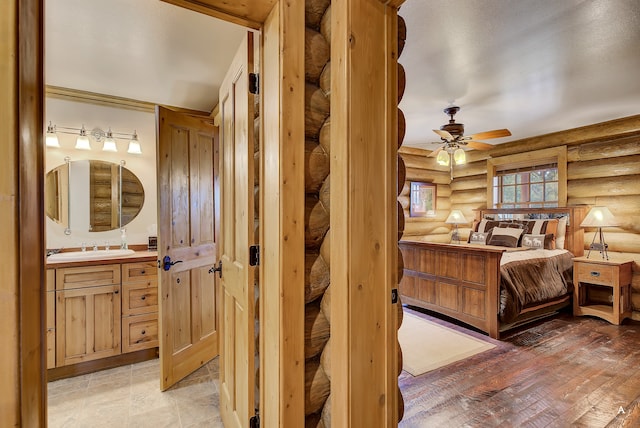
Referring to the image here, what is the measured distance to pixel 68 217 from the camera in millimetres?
3020

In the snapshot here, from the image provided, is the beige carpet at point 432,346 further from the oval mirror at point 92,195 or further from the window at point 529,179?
the oval mirror at point 92,195

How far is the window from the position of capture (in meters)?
4.76

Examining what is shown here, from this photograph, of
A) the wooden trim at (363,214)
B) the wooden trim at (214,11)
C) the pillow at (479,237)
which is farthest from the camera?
the pillow at (479,237)

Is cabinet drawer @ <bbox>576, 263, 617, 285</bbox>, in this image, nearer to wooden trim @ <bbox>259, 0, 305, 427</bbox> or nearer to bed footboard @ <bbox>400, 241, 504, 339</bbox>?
bed footboard @ <bbox>400, 241, 504, 339</bbox>

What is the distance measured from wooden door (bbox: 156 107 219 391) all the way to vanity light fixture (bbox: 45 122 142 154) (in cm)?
103

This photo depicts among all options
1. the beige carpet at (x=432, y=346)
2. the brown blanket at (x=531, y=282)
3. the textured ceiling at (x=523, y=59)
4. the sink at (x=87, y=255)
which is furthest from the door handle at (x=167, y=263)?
the brown blanket at (x=531, y=282)

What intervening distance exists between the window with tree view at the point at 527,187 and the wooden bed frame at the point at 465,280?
449 millimetres

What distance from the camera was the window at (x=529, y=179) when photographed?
476cm

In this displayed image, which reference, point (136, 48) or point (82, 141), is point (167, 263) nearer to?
point (136, 48)

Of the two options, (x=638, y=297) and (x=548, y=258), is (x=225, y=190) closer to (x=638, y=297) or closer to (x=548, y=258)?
(x=548, y=258)

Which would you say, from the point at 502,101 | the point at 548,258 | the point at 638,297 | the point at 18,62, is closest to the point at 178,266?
the point at 18,62

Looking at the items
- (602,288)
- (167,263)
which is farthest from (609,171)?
(167,263)

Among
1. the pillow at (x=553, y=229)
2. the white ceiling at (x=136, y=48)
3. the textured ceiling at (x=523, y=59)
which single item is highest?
the textured ceiling at (x=523, y=59)

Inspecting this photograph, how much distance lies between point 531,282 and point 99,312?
4429mm
